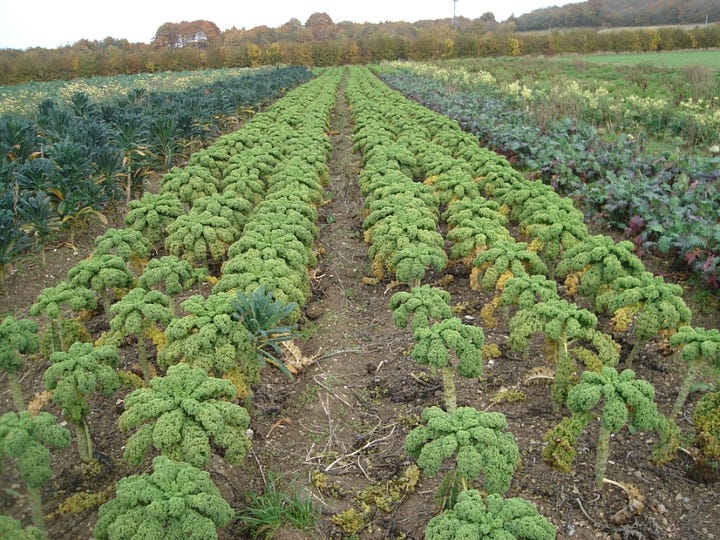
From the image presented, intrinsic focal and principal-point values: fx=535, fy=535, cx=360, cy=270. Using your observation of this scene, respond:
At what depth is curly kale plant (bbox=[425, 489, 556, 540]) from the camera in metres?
2.58

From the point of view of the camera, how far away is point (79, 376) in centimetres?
354

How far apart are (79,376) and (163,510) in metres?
1.29

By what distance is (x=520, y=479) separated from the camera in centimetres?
379

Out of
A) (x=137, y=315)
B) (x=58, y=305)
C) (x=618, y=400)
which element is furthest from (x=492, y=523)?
(x=58, y=305)

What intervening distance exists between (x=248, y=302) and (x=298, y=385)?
1098mm

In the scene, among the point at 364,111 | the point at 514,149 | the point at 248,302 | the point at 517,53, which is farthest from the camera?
the point at 517,53

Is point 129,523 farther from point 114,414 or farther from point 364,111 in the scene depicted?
point 364,111

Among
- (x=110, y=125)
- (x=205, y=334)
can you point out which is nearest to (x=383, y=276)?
(x=205, y=334)

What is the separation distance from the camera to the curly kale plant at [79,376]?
353cm

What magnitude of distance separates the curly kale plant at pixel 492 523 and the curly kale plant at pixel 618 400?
0.93 meters

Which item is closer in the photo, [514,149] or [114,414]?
[114,414]

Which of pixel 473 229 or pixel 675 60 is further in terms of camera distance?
pixel 675 60

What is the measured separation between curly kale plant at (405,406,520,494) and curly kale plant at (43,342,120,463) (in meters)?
2.12

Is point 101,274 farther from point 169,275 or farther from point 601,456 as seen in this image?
point 601,456
